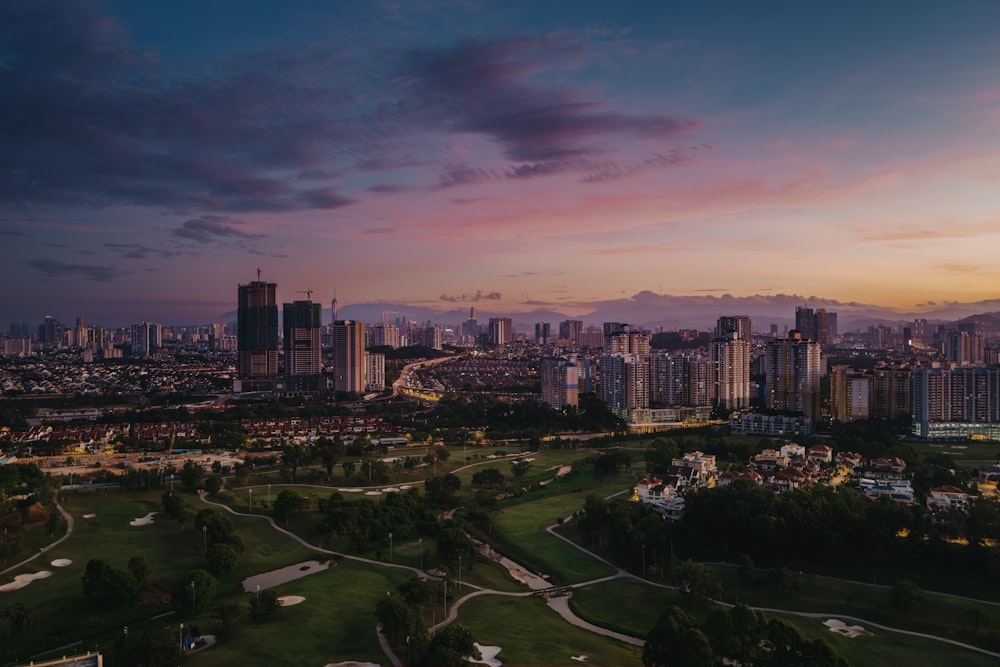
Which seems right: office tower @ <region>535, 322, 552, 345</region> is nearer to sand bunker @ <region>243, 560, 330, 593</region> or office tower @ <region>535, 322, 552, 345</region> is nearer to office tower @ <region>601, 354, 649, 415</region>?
office tower @ <region>601, 354, 649, 415</region>

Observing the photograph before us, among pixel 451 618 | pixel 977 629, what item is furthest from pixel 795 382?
pixel 451 618

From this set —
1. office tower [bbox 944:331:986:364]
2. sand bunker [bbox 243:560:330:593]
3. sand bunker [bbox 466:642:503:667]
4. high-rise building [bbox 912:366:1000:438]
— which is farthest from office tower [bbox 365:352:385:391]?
sand bunker [bbox 466:642:503:667]

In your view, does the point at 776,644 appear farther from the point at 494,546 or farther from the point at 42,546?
the point at 42,546

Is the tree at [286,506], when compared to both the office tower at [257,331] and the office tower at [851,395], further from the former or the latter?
the office tower at [257,331]

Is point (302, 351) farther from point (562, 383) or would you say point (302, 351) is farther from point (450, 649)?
point (450, 649)

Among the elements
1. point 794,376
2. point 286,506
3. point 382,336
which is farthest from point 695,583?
point 382,336

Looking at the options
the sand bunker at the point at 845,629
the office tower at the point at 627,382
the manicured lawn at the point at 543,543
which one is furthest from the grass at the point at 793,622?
the office tower at the point at 627,382
